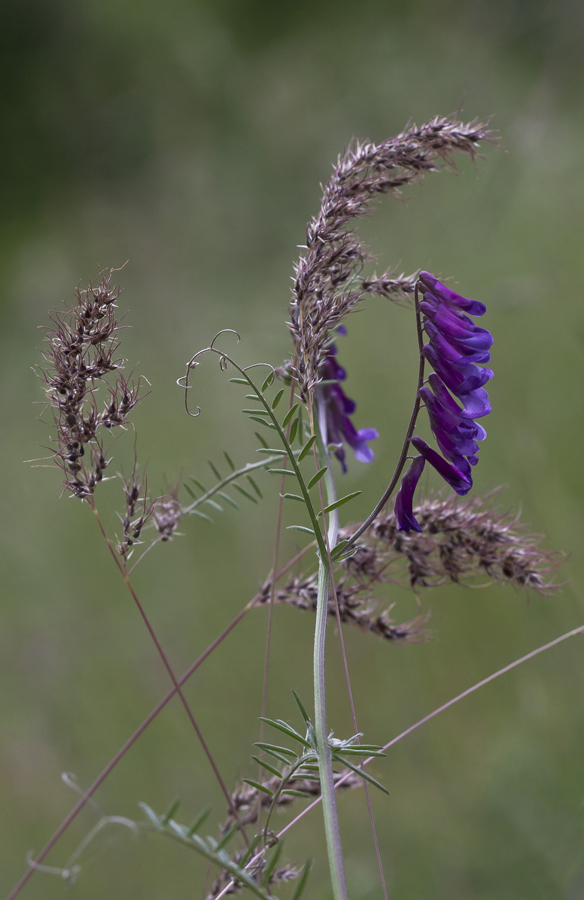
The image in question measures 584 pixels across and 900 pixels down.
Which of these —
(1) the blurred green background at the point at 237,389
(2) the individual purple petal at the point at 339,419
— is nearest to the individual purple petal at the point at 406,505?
(2) the individual purple petal at the point at 339,419

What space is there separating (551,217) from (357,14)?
211 cm

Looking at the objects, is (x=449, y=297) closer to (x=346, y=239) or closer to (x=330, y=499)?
(x=346, y=239)

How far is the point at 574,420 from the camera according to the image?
194 cm

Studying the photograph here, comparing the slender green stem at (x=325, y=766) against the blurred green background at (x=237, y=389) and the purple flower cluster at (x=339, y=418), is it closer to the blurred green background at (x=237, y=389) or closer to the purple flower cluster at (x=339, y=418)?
the blurred green background at (x=237, y=389)

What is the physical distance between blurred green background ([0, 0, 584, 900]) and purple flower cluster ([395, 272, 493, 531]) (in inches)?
9.5

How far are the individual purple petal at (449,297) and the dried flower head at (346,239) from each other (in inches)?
1.2

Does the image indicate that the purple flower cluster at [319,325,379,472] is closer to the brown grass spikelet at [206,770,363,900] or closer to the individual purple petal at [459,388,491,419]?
the individual purple petal at [459,388,491,419]

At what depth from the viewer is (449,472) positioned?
75 centimetres

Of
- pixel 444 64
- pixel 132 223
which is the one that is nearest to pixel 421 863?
pixel 132 223

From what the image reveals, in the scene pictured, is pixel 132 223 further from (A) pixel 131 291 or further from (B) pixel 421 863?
(B) pixel 421 863

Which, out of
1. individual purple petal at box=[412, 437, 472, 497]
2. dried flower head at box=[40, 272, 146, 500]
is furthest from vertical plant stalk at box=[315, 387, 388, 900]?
dried flower head at box=[40, 272, 146, 500]

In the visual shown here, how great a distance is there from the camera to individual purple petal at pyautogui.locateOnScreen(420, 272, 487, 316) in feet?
2.46

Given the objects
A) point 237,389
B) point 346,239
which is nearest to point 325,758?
point 346,239

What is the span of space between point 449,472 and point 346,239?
291 mm
